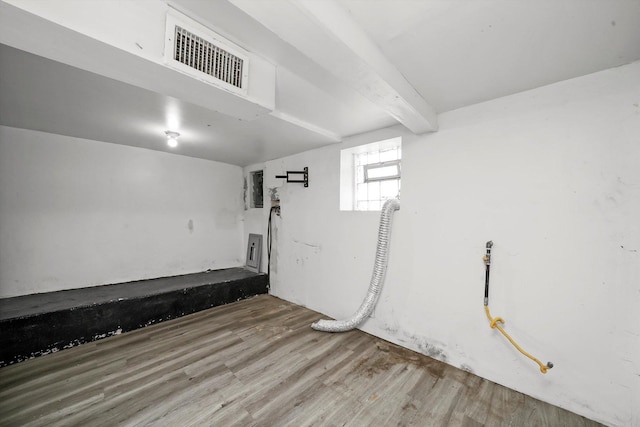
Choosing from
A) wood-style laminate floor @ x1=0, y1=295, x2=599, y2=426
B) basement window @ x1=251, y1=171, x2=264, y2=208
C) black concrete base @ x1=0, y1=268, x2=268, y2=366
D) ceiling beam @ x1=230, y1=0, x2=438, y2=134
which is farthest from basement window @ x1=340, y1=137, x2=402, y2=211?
black concrete base @ x1=0, y1=268, x2=268, y2=366

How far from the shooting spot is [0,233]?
236 cm

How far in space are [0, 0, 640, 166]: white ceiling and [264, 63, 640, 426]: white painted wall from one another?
0.81 ft

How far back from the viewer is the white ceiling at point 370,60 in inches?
38.5

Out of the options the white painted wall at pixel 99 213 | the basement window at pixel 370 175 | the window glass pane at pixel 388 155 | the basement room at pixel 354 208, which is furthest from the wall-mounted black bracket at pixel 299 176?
the white painted wall at pixel 99 213

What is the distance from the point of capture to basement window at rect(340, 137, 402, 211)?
8.40ft

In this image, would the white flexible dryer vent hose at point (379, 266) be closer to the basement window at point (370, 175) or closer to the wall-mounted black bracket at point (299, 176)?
the basement window at point (370, 175)

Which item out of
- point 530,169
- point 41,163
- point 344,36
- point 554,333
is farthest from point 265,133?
point 554,333

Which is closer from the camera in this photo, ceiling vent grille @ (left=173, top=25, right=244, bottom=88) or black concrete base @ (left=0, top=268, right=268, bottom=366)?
ceiling vent grille @ (left=173, top=25, right=244, bottom=88)

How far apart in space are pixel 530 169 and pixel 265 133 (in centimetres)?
231

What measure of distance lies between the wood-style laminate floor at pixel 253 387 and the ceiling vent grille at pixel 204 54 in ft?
6.51

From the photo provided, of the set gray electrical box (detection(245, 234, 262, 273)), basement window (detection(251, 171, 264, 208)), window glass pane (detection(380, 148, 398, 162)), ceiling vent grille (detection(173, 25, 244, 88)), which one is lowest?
gray electrical box (detection(245, 234, 262, 273))

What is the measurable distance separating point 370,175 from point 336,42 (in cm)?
189

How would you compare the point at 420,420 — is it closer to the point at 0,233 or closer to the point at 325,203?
the point at 325,203

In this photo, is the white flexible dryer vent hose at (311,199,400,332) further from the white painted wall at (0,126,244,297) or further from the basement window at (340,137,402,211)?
the white painted wall at (0,126,244,297)
